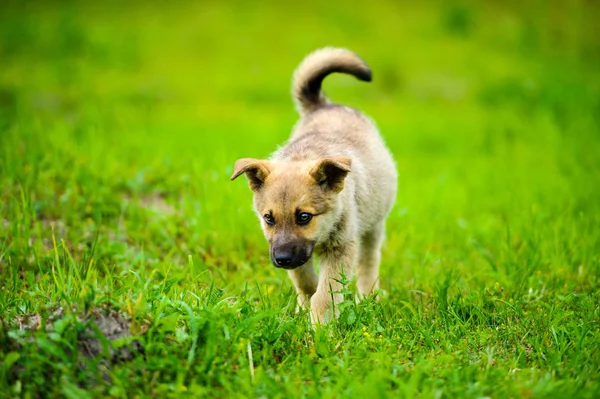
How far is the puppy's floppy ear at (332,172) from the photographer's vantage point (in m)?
3.72

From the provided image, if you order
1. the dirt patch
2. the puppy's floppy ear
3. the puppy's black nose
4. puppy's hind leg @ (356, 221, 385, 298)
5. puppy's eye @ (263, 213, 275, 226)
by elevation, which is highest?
the puppy's floppy ear

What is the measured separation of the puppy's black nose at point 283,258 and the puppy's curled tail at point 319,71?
6.61 feet

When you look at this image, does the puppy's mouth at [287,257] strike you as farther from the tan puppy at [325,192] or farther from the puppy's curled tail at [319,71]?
the puppy's curled tail at [319,71]

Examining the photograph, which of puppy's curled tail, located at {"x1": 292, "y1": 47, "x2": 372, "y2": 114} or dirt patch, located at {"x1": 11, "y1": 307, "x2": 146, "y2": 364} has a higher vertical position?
A: puppy's curled tail, located at {"x1": 292, "y1": 47, "x2": 372, "y2": 114}

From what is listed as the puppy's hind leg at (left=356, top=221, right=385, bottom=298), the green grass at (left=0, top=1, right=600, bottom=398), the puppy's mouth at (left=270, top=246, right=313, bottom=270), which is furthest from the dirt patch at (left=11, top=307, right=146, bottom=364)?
the puppy's hind leg at (left=356, top=221, right=385, bottom=298)

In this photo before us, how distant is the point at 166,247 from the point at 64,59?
26.3ft

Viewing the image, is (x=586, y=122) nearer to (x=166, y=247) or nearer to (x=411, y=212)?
(x=411, y=212)

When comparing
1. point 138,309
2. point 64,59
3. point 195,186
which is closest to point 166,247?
point 195,186

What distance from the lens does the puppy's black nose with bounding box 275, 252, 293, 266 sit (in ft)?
11.7

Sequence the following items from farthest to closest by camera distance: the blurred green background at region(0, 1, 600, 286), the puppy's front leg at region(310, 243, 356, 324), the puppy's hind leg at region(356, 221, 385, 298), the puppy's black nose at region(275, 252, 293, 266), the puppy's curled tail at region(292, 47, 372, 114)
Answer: the blurred green background at region(0, 1, 600, 286), the puppy's curled tail at region(292, 47, 372, 114), the puppy's hind leg at region(356, 221, 385, 298), the puppy's front leg at region(310, 243, 356, 324), the puppy's black nose at region(275, 252, 293, 266)

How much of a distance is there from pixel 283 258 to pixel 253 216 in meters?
1.86

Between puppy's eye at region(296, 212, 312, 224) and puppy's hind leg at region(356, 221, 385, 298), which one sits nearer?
puppy's eye at region(296, 212, 312, 224)

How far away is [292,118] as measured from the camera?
372 inches

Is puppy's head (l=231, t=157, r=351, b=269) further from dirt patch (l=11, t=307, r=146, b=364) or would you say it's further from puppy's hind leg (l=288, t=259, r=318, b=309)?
dirt patch (l=11, t=307, r=146, b=364)
